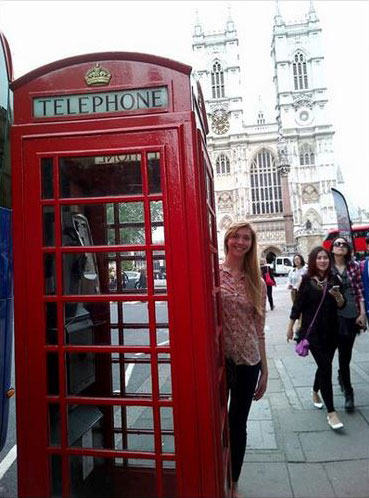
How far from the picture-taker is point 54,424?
7.02ft

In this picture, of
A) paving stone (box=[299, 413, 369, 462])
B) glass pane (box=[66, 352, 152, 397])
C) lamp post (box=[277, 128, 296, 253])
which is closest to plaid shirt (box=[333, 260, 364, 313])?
paving stone (box=[299, 413, 369, 462])

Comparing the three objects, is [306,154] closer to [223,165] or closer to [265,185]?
[265,185]

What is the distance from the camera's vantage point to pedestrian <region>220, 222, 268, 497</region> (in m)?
2.62

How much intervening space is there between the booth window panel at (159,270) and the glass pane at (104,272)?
0.19 metres

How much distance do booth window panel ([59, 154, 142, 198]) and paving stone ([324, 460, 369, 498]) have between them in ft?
7.38

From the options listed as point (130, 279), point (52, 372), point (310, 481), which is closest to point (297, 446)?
point (310, 481)

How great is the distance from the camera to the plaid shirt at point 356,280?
452 cm

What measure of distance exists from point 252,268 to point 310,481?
4.90 feet

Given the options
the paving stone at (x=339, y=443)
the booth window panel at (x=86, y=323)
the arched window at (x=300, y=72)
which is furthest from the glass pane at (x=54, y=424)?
the arched window at (x=300, y=72)

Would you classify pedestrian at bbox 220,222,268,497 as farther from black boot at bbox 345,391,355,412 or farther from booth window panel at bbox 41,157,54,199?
black boot at bbox 345,391,355,412

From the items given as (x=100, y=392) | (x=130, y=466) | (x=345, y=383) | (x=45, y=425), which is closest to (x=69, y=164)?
(x=45, y=425)

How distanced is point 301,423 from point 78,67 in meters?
3.46

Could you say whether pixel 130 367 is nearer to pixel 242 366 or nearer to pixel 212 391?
pixel 242 366

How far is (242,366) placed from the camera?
262 centimetres
